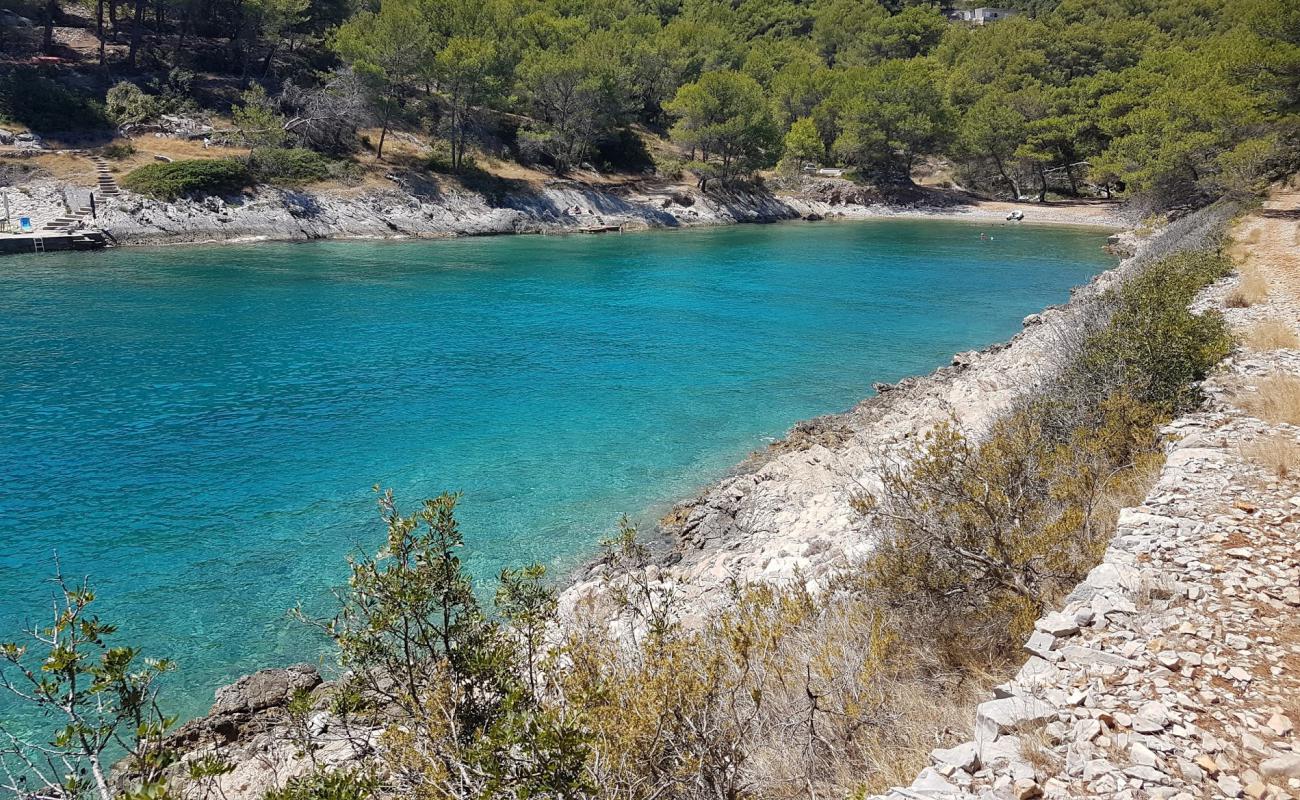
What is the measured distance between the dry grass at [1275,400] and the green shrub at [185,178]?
178 feet

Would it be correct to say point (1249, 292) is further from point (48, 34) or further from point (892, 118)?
point (48, 34)

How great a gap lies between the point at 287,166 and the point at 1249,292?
54745mm

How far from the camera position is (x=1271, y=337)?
43.8ft

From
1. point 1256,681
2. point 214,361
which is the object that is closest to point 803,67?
point 214,361

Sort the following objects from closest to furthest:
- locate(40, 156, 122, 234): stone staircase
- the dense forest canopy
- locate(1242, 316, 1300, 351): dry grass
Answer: locate(1242, 316, 1300, 351): dry grass, locate(40, 156, 122, 234): stone staircase, the dense forest canopy

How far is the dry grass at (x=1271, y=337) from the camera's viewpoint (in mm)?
12969

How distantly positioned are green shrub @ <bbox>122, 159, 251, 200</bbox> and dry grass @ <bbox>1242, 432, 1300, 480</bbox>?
54.7 meters

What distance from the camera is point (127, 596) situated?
Answer: 10734 millimetres

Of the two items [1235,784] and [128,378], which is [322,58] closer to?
[128,378]

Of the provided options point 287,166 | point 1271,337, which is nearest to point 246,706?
point 1271,337

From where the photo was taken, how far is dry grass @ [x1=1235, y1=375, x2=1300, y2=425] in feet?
29.9

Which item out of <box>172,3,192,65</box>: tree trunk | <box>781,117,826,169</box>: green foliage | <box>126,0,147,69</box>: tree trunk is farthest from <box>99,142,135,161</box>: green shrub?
<box>781,117,826,169</box>: green foliage

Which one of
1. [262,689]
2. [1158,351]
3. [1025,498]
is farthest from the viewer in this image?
[1158,351]

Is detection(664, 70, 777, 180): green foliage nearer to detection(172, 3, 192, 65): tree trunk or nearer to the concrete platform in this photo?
detection(172, 3, 192, 65): tree trunk
